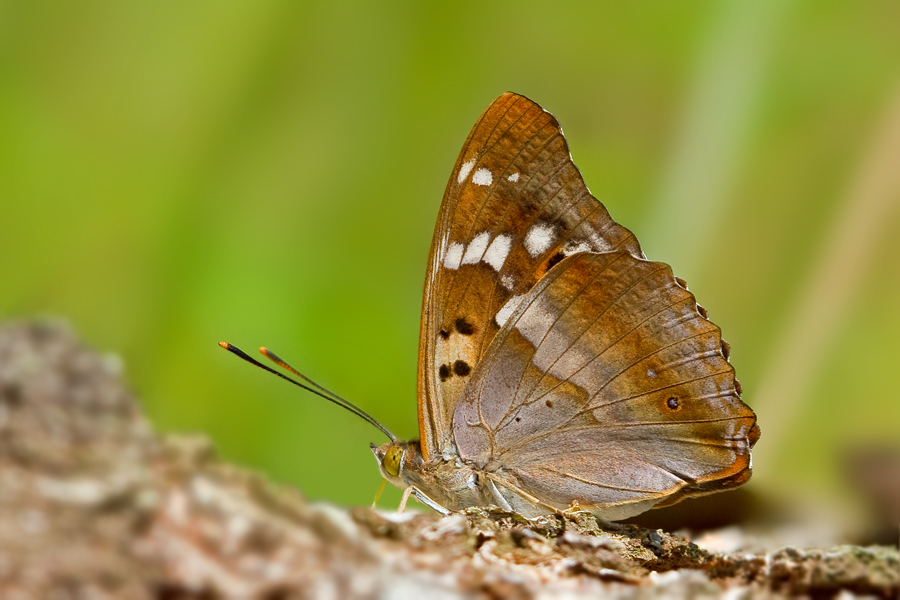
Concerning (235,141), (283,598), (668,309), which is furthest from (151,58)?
(283,598)

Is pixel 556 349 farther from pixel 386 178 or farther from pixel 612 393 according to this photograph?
pixel 386 178

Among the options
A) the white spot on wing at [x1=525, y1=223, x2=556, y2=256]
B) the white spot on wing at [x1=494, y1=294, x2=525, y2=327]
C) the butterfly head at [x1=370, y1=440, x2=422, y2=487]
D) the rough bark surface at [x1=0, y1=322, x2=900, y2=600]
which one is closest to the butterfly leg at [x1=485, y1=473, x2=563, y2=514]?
the butterfly head at [x1=370, y1=440, x2=422, y2=487]

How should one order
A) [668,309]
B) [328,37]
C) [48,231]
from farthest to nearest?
[328,37]
[48,231]
[668,309]

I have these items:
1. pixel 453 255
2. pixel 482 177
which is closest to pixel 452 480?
pixel 453 255

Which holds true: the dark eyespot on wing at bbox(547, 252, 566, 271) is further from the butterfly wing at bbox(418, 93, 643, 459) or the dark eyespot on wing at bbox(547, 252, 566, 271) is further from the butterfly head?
the butterfly head

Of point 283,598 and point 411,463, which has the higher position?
point 411,463

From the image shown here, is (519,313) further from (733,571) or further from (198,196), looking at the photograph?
(198,196)

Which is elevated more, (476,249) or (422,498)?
(476,249)
